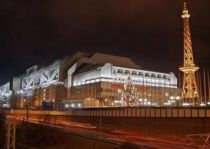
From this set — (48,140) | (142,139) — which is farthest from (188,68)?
(48,140)

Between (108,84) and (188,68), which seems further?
(108,84)

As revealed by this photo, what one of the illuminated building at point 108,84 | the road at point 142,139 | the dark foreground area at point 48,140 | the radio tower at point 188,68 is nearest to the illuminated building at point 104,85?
the illuminated building at point 108,84

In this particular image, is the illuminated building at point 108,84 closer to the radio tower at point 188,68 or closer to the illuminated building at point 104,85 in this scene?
the illuminated building at point 104,85

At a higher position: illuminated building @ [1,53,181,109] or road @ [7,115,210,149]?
illuminated building @ [1,53,181,109]

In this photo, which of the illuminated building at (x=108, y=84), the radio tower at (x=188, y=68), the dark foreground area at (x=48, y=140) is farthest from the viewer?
the illuminated building at (x=108, y=84)

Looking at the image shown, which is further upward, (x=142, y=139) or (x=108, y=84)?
(x=108, y=84)

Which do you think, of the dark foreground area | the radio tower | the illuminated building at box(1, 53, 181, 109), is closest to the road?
the dark foreground area

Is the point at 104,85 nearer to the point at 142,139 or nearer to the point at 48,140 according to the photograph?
the point at 48,140

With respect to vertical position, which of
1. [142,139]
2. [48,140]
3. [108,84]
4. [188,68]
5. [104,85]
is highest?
[188,68]

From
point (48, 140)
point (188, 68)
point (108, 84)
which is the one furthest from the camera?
point (108, 84)

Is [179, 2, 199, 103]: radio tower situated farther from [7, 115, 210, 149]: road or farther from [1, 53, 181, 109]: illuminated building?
[7, 115, 210, 149]: road

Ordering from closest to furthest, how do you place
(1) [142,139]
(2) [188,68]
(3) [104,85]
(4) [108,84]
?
(1) [142,139]
(2) [188,68]
(3) [104,85]
(4) [108,84]

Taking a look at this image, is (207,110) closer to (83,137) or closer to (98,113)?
(83,137)

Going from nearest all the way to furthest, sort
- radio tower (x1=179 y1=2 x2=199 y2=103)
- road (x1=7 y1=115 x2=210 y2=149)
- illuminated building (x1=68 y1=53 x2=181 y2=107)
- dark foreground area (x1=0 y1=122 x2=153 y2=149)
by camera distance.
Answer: road (x1=7 y1=115 x2=210 y2=149) < dark foreground area (x1=0 y1=122 x2=153 y2=149) < radio tower (x1=179 y1=2 x2=199 y2=103) < illuminated building (x1=68 y1=53 x2=181 y2=107)
